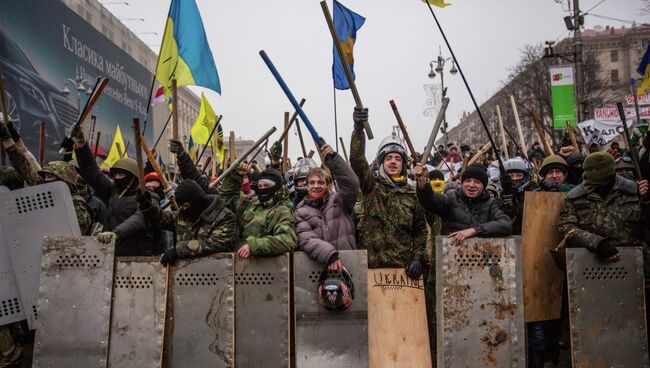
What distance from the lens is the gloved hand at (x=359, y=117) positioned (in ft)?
16.7

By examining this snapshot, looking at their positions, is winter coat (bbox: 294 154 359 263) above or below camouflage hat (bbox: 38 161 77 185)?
below

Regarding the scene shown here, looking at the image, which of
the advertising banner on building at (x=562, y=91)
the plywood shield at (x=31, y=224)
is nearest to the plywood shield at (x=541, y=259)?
the plywood shield at (x=31, y=224)

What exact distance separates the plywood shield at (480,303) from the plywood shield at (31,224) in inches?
138

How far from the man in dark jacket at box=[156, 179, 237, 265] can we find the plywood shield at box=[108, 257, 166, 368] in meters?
0.21

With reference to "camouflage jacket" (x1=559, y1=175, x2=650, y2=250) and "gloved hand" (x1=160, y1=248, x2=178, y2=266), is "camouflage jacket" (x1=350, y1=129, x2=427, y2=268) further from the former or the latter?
"gloved hand" (x1=160, y1=248, x2=178, y2=266)

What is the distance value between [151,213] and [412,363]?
9.42ft

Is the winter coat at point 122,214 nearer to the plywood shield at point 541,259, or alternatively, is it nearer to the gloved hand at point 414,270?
the gloved hand at point 414,270

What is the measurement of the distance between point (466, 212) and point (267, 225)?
1868 mm

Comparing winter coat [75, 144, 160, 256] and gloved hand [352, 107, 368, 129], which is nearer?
gloved hand [352, 107, 368, 129]

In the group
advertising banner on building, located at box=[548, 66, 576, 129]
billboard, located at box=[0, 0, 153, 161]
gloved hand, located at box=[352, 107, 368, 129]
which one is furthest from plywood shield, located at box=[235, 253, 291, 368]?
billboard, located at box=[0, 0, 153, 161]

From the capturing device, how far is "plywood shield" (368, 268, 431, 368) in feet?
16.1

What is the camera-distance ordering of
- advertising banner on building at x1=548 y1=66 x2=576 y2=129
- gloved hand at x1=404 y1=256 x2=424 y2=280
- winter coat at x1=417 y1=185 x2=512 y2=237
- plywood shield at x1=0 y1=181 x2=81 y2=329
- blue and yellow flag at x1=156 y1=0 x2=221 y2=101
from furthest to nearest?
advertising banner on building at x1=548 y1=66 x2=576 y2=129 → blue and yellow flag at x1=156 y1=0 x2=221 y2=101 → plywood shield at x1=0 y1=181 x2=81 y2=329 → gloved hand at x1=404 y1=256 x2=424 y2=280 → winter coat at x1=417 y1=185 x2=512 y2=237

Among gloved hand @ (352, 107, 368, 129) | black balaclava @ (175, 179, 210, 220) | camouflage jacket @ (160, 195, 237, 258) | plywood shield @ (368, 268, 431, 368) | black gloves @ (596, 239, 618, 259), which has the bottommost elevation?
plywood shield @ (368, 268, 431, 368)

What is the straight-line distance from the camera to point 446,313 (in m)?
4.65
